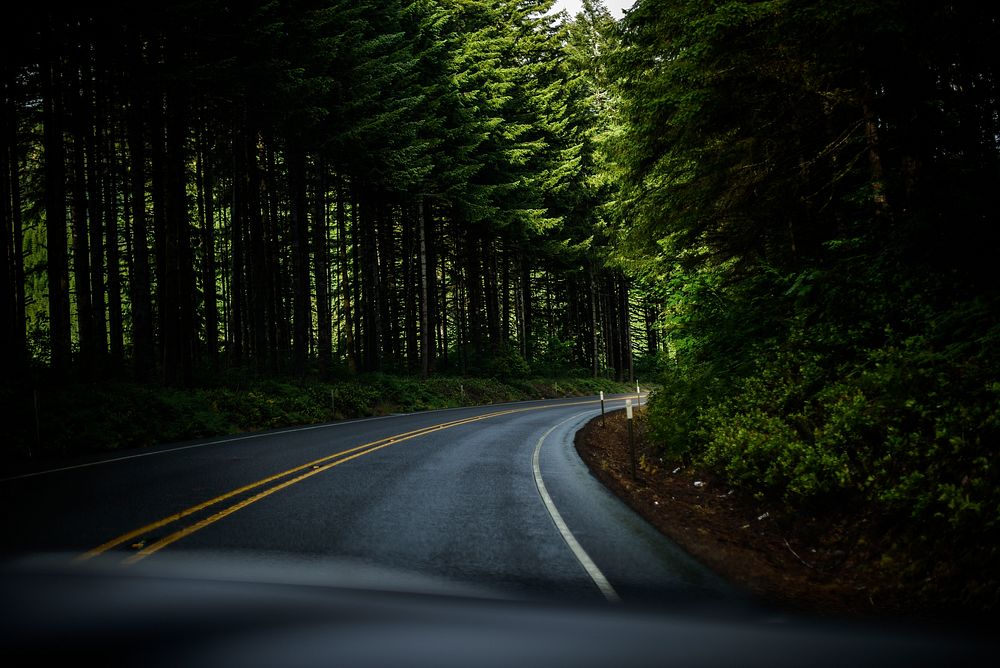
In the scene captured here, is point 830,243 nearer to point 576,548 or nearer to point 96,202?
point 576,548

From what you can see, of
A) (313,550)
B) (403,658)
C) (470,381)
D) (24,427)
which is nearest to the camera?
(403,658)

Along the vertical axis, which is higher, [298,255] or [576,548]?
[298,255]

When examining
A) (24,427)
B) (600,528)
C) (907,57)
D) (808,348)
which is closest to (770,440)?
(808,348)

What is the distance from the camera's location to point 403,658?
2906 millimetres

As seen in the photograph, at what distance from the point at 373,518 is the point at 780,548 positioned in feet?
14.5

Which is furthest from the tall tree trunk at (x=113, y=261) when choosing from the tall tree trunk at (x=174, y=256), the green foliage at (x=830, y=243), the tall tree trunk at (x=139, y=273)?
the green foliage at (x=830, y=243)

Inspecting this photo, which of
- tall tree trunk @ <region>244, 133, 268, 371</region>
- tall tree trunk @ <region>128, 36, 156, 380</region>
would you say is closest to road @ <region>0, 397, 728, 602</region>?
tall tree trunk @ <region>128, 36, 156, 380</region>

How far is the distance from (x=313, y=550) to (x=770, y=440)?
5.58m

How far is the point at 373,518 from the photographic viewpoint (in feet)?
20.3

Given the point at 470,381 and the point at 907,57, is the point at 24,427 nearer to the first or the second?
the point at 907,57

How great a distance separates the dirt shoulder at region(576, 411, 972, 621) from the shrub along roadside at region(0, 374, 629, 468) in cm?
1087

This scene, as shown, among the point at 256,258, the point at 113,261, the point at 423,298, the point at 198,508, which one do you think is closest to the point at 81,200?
the point at 113,261

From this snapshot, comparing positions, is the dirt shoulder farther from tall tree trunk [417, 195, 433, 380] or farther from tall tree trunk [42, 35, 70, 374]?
tall tree trunk [417, 195, 433, 380]

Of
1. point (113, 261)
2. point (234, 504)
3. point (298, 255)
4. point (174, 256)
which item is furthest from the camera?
point (298, 255)
